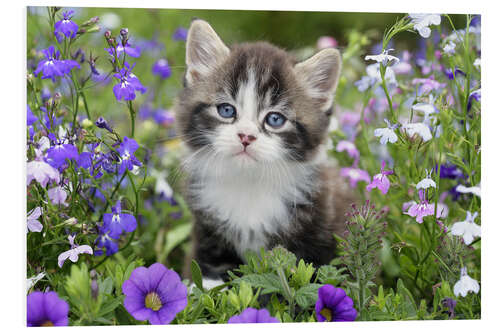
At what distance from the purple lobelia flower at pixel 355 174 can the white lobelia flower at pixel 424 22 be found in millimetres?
615

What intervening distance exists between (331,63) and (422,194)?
0.47 meters

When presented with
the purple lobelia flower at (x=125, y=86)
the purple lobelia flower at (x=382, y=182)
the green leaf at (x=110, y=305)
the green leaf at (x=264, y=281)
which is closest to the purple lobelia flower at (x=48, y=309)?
the green leaf at (x=110, y=305)

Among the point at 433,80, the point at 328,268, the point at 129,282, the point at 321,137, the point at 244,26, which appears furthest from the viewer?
the point at 244,26

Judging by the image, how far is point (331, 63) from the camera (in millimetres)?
1740

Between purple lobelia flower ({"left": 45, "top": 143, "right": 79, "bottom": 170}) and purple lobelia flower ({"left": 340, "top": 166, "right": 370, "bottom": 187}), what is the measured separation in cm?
101

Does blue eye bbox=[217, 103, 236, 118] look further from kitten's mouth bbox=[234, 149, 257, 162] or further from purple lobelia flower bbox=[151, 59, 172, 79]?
purple lobelia flower bbox=[151, 59, 172, 79]

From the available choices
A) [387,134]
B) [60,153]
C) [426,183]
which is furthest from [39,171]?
[426,183]

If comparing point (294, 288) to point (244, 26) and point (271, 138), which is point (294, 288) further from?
point (244, 26)

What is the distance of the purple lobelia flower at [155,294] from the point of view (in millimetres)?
1489

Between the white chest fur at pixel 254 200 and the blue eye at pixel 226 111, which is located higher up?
the blue eye at pixel 226 111

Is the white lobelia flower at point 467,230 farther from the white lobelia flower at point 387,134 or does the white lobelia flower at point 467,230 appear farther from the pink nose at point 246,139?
the pink nose at point 246,139

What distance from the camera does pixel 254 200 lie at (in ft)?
6.01

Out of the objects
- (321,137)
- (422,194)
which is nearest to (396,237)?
(422,194)

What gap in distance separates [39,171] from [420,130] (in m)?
1.02
